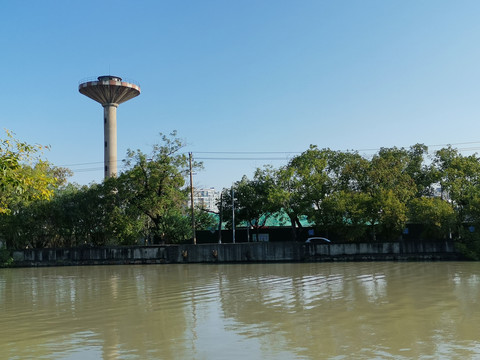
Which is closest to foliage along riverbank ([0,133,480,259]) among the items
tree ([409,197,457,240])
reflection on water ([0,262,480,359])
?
tree ([409,197,457,240])

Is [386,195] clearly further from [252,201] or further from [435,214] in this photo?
[252,201]

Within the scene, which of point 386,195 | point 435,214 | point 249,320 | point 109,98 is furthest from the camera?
point 109,98

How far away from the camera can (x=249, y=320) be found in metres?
11.9

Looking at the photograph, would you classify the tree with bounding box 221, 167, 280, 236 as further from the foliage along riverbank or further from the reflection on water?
the reflection on water

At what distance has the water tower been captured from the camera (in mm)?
59281

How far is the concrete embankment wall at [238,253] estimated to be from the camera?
3362cm

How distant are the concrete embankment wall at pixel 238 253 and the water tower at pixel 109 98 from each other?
2152cm

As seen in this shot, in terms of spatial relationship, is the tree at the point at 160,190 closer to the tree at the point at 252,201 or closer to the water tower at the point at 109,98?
the tree at the point at 252,201

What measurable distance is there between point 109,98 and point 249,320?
53947mm

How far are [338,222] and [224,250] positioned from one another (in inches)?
359

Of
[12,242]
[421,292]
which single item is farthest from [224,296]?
[12,242]

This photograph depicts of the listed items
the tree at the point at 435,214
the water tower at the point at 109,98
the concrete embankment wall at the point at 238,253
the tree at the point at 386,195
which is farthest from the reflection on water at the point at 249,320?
the water tower at the point at 109,98

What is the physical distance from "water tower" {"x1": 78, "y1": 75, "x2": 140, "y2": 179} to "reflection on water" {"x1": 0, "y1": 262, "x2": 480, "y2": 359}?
131ft

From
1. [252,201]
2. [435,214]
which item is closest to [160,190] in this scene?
[252,201]
